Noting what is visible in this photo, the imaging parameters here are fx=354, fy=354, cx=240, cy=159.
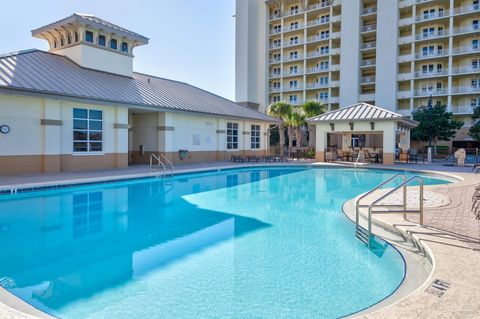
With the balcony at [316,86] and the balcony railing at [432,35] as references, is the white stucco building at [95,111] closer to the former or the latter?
the balcony at [316,86]

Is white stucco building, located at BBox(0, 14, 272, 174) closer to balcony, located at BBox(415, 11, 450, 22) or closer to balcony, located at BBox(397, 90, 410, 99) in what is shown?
balcony, located at BBox(397, 90, 410, 99)

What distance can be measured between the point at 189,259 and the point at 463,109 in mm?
44485

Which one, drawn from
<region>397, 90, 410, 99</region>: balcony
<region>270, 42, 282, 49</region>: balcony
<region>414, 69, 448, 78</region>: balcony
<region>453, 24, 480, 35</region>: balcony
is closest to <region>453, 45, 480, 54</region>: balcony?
<region>453, 24, 480, 35</region>: balcony

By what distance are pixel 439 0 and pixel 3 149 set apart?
46792mm

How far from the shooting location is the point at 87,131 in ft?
57.2

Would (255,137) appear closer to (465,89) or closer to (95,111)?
(95,111)

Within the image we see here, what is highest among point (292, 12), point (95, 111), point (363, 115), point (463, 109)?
point (292, 12)

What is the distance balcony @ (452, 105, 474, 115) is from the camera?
40.3 metres

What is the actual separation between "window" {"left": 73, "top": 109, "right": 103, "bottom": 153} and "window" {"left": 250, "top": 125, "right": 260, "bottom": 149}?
44.5ft

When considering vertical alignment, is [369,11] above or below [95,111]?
above

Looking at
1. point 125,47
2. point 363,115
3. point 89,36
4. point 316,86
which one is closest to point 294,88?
point 316,86

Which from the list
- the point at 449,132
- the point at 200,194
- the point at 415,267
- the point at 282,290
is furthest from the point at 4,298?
the point at 449,132

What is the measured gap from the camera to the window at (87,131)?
17.0m

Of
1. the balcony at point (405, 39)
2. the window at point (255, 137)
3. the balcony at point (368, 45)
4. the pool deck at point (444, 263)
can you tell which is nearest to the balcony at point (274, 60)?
the balcony at point (368, 45)
